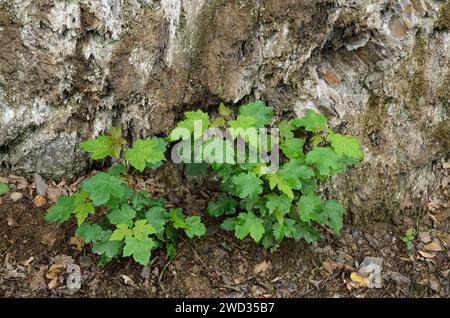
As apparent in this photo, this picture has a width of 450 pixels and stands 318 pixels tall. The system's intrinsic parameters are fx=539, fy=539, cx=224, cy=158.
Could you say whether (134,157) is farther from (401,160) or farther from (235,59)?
(401,160)

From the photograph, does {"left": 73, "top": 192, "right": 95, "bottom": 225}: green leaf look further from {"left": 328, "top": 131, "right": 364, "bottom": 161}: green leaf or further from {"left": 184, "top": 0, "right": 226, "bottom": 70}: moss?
{"left": 328, "top": 131, "right": 364, "bottom": 161}: green leaf

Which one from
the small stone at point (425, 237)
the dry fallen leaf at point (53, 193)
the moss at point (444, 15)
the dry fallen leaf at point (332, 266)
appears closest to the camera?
the dry fallen leaf at point (53, 193)

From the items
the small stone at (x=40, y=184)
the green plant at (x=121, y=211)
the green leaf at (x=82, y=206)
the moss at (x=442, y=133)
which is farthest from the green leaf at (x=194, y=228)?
the moss at (x=442, y=133)

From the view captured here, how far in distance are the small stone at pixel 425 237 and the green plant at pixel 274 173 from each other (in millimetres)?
998

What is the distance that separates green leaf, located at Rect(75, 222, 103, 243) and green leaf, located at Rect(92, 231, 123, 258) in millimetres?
34

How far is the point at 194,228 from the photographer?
→ 12.6ft

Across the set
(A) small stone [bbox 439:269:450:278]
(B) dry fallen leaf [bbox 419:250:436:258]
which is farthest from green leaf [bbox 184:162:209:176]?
(A) small stone [bbox 439:269:450:278]

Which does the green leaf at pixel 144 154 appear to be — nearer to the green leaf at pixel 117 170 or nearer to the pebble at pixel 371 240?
the green leaf at pixel 117 170

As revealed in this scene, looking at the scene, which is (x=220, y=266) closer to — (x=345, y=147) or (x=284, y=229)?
(x=284, y=229)

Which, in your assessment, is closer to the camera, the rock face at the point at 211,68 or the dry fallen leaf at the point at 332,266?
the rock face at the point at 211,68

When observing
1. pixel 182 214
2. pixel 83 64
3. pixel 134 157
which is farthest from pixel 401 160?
pixel 83 64

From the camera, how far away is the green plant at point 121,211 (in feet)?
11.6

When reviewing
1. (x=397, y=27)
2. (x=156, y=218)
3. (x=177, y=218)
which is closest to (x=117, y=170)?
(x=156, y=218)

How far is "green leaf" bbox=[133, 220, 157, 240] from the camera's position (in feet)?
11.7
